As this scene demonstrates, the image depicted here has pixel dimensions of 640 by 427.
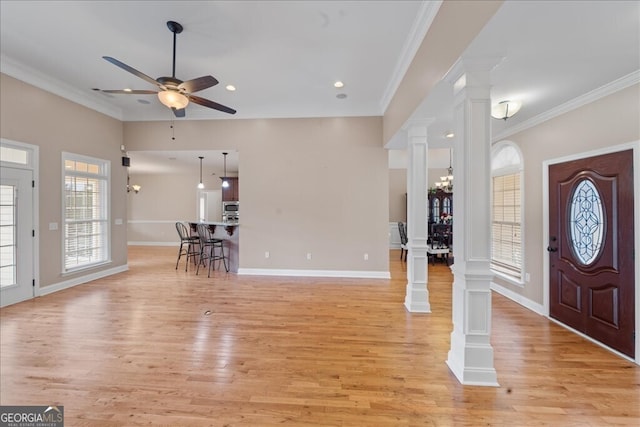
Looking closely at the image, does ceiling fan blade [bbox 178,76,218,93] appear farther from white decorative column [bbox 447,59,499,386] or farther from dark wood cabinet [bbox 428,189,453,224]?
dark wood cabinet [bbox 428,189,453,224]

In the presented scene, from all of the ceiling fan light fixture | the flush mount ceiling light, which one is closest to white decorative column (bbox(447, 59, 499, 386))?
the flush mount ceiling light

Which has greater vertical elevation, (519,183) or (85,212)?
(519,183)

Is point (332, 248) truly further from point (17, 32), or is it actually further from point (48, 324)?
point (17, 32)

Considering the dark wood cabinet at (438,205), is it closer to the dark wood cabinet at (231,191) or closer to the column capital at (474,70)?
the column capital at (474,70)

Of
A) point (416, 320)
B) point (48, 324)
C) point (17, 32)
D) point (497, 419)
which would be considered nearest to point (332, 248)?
point (416, 320)

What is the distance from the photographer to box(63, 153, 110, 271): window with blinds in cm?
474

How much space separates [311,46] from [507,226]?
4.20m

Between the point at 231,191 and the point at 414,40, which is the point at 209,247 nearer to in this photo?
the point at 231,191

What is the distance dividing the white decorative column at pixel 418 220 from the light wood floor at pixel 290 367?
0.25 metres

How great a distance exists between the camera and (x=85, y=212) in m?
5.09

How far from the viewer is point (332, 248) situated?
5.42 meters

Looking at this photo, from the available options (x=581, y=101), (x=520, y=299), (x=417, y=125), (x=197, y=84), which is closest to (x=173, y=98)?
(x=197, y=84)

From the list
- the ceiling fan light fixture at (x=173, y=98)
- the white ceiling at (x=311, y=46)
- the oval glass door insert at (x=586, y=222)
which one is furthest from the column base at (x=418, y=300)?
the ceiling fan light fixture at (x=173, y=98)

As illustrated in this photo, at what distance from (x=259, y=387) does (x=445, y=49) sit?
3.10 meters
